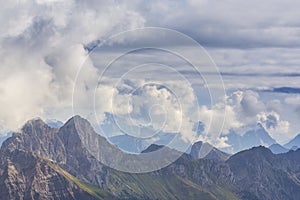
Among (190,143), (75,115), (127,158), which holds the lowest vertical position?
(190,143)

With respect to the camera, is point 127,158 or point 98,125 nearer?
point 98,125

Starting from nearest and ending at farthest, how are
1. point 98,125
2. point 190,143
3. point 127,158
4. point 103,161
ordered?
point 98,125 → point 190,143 → point 103,161 → point 127,158

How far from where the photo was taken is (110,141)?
4553 cm

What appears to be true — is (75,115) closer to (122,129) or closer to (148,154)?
(122,129)

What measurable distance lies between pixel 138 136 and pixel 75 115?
18.0 ft

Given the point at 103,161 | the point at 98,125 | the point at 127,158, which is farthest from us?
the point at 127,158

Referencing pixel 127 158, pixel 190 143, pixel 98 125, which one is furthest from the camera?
pixel 127 158

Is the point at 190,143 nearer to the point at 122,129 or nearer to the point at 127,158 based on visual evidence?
the point at 122,129

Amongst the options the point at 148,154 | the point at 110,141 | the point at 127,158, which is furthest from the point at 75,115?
the point at 127,158

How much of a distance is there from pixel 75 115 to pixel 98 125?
202cm

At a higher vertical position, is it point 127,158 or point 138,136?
point 127,158

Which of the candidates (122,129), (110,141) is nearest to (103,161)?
(110,141)

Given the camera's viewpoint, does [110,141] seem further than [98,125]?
Yes

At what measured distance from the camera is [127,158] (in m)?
59.8
